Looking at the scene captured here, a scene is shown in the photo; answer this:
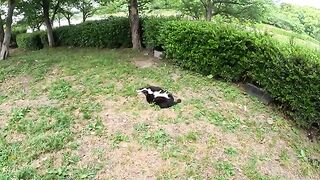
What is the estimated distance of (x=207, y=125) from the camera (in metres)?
3.99

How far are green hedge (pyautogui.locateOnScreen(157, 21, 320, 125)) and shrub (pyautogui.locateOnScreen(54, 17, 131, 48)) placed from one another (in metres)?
2.14

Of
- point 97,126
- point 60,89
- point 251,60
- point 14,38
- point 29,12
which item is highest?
point 29,12

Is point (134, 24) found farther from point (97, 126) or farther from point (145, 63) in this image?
point (97, 126)

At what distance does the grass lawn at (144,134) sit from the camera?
3348 mm

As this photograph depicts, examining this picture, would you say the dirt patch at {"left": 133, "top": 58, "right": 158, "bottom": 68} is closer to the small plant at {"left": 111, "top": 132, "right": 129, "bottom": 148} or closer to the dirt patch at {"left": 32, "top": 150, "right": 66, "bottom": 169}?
the small plant at {"left": 111, "top": 132, "right": 129, "bottom": 148}

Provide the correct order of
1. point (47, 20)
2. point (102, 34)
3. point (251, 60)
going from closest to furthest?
point (251, 60), point (102, 34), point (47, 20)

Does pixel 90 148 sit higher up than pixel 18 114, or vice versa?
pixel 18 114

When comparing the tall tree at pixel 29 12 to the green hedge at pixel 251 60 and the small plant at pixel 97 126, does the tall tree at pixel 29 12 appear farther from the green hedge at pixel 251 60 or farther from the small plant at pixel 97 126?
the small plant at pixel 97 126

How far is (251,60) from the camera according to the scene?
15.3 ft

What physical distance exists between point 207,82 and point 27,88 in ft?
9.80

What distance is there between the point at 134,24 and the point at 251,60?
3.40m

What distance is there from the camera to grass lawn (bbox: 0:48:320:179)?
3348mm

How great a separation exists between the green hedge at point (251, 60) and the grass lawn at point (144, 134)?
9.3 inches

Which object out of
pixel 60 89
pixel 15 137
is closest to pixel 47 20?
pixel 60 89
